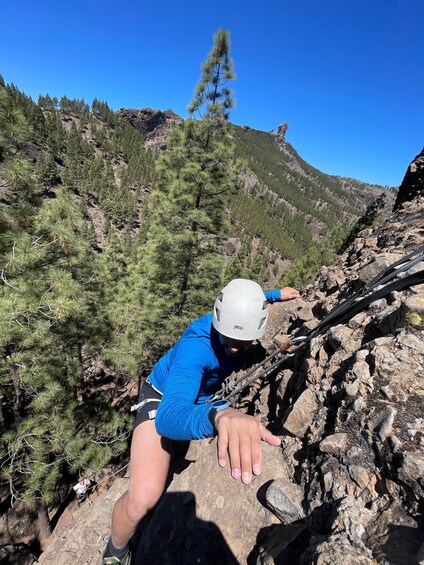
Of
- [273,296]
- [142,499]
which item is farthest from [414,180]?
[142,499]

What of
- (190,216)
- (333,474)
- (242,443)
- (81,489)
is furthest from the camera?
(190,216)

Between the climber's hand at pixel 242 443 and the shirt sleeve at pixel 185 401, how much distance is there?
0.24 metres

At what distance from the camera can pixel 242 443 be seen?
4.71 ft

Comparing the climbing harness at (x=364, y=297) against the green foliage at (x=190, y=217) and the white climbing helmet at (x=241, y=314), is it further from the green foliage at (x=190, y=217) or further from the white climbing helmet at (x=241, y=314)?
the green foliage at (x=190, y=217)

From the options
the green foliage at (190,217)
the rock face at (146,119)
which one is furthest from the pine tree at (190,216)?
the rock face at (146,119)

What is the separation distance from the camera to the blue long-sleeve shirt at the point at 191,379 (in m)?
1.89

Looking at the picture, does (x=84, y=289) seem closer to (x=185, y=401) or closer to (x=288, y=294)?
(x=288, y=294)

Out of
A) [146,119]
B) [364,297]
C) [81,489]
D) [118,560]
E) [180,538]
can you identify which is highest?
[146,119]

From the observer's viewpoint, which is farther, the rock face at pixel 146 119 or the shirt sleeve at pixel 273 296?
the rock face at pixel 146 119

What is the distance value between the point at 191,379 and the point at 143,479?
67.5 inches

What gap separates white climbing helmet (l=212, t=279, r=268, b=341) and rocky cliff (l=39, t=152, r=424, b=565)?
1102 millimetres

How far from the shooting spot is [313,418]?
3.22 m

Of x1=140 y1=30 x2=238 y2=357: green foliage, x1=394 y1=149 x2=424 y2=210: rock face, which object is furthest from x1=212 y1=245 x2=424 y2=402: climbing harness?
x1=394 y1=149 x2=424 y2=210: rock face

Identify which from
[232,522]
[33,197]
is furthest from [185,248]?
[232,522]
